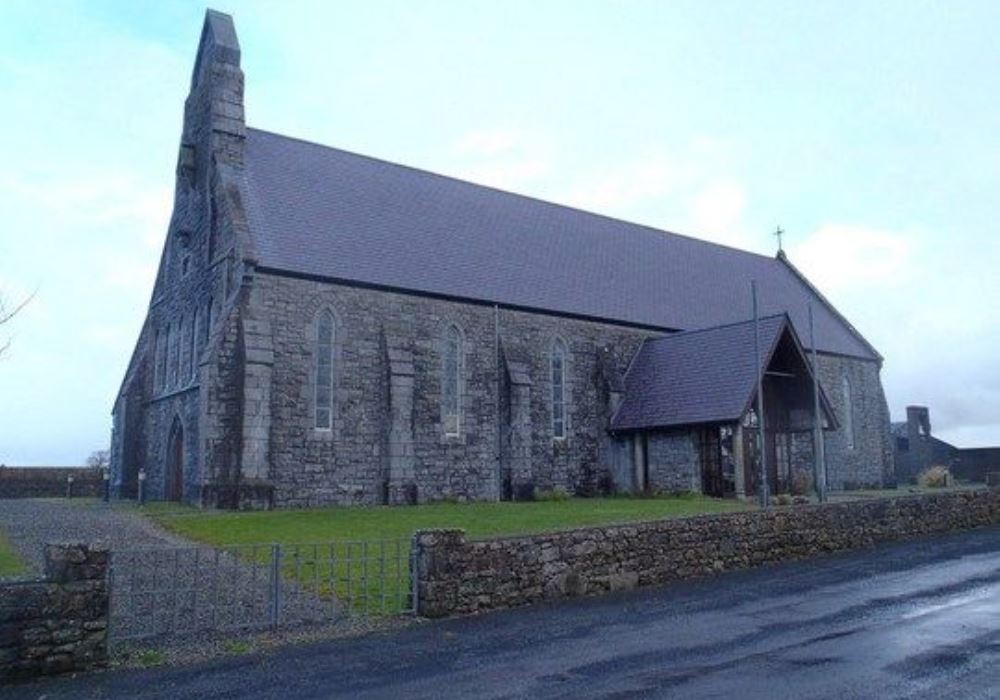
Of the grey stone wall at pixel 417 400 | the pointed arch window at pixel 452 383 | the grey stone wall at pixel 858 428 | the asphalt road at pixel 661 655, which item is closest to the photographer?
the asphalt road at pixel 661 655

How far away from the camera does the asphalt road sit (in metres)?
7.49

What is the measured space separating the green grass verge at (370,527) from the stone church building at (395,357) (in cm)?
196

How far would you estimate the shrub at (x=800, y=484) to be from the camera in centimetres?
2966

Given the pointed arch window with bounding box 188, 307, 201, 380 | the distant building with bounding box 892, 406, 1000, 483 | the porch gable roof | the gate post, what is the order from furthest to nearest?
the distant building with bounding box 892, 406, 1000, 483 < the porch gable roof < the pointed arch window with bounding box 188, 307, 201, 380 < the gate post

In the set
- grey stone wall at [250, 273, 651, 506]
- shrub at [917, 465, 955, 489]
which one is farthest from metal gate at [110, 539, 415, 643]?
shrub at [917, 465, 955, 489]

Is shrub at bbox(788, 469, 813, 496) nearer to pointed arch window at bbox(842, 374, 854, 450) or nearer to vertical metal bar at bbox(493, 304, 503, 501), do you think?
pointed arch window at bbox(842, 374, 854, 450)

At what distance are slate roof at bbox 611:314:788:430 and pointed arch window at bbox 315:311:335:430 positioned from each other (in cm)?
1087

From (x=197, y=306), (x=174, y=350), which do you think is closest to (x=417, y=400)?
(x=197, y=306)

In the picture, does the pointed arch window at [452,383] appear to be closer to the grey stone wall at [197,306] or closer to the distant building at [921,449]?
the grey stone wall at [197,306]

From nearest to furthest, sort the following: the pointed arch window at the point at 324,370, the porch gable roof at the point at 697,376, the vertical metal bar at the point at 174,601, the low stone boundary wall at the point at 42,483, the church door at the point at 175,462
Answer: the vertical metal bar at the point at 174,601
the pointed arch window at the point at 324,370
the church door at the point at 175,462
the porch gable roof at the point at 697,376
the low stone boundary wall at the point at 42,483

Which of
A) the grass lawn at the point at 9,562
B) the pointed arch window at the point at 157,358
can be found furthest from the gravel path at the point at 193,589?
the pointed arch window at the point at 157,358

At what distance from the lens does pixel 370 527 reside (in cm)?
1766

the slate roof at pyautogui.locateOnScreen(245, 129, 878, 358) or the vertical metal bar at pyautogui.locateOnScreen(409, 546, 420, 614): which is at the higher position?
the slate roof at pyautogui.locateOnScreen(245, 129, 878, 358)

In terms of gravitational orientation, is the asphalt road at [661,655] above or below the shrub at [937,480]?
below
